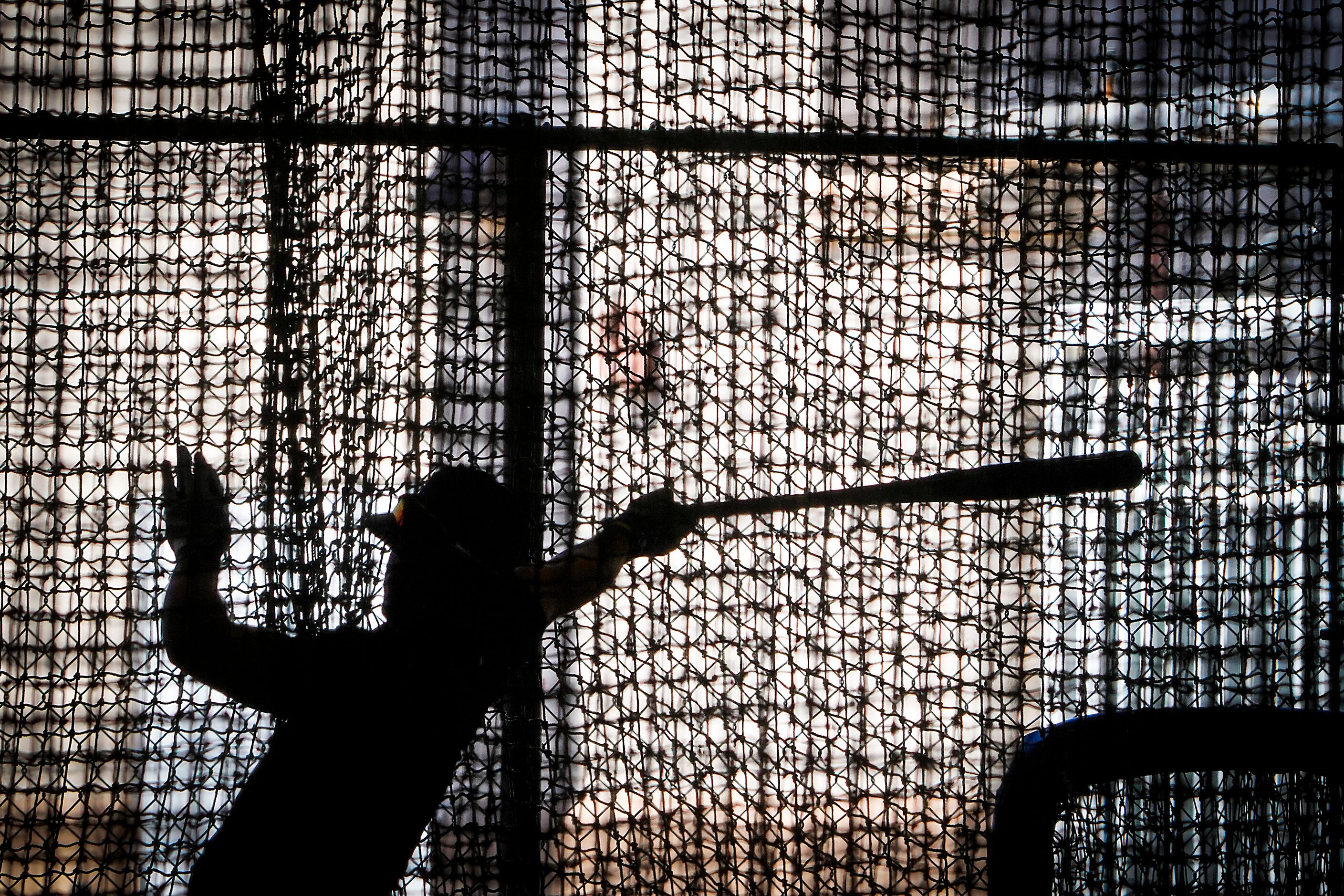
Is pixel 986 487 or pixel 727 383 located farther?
pixel 727 383

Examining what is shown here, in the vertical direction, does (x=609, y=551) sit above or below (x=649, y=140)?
below

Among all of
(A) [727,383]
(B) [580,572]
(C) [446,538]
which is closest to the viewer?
(C) [446,538]

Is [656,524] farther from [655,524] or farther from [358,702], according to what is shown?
[358,702]

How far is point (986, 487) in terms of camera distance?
918mm

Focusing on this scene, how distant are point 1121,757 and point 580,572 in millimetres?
641

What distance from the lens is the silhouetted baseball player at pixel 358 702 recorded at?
34.4 inches

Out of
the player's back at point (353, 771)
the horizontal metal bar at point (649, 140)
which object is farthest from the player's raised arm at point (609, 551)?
the horizontal metal bar at point (649, 140)

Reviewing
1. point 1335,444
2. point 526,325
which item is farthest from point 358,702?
point 1335,444

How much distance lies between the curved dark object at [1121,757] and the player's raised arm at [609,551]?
0.47 m

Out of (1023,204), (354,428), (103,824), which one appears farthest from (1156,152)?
(103,824)

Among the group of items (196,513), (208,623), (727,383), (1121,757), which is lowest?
→ (1121,757)

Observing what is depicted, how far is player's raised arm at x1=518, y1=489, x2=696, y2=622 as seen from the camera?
3.06 ft

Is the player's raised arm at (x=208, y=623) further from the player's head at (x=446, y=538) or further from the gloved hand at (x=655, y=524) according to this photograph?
the gloved hand at (x=655, y=524)

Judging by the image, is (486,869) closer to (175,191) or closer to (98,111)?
(175,191)
